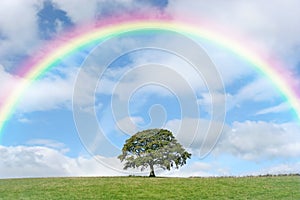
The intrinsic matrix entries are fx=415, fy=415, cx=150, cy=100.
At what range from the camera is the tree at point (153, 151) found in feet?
209

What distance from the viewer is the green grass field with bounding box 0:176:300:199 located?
37062mm

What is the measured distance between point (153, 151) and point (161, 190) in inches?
942

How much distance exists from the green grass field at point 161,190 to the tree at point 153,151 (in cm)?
1754

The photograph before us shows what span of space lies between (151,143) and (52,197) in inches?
1181

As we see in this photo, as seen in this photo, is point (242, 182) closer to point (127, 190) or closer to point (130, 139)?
point (127, 190)

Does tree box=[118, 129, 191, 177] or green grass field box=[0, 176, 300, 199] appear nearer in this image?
green grass field box=[0, 176, 300, 199]

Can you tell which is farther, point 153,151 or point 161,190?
point 153,151

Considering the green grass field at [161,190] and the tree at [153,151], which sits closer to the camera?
the green grass field at [161,190]

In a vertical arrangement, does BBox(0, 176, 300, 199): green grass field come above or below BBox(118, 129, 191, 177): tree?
below

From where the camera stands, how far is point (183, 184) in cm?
4416

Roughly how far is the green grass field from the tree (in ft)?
57.5

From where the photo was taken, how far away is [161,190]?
4016 cm

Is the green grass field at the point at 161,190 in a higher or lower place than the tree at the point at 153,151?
lower

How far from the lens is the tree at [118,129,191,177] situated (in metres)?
63.6
